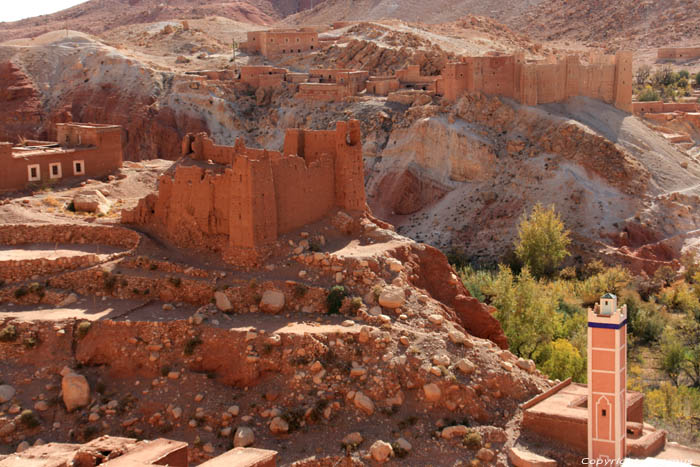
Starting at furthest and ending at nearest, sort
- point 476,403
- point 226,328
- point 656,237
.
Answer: point 656,237, point 226,328, point 476,403

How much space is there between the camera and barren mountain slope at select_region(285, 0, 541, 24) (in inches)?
3253

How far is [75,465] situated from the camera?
1370cm

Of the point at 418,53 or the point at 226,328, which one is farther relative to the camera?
the point at 418,53

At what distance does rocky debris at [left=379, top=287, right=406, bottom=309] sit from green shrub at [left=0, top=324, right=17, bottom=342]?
711 centimetres

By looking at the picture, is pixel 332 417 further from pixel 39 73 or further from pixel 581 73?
pixel 39 73

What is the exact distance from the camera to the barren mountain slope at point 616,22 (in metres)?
75.1

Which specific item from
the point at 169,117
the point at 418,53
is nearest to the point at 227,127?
the point at 169,117

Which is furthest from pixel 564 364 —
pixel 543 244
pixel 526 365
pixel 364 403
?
pixel 543 244

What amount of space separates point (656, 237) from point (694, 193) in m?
3.67

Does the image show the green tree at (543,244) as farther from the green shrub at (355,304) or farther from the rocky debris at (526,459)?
the rocky debris at (526,459)

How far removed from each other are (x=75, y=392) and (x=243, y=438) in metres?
3.52

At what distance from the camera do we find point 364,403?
53.5ft

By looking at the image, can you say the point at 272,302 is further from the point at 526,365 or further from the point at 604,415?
the point at 604,415

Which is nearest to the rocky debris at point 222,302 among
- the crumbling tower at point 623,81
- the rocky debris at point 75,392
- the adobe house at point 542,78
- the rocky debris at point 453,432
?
the rocky debris at point 75,392
